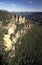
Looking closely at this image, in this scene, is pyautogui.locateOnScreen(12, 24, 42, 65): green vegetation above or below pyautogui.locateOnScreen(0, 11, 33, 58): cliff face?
below

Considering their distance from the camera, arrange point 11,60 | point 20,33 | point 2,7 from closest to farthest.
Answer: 1. point 11,60
2. point 20,33
3. point 2,7

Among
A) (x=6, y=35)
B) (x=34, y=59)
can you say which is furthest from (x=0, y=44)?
(x=34, y=59)

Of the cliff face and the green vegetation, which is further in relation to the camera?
the cliff face

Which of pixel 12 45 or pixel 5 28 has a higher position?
pixel 5 28

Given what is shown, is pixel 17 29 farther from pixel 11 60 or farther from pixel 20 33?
pixel 11 60

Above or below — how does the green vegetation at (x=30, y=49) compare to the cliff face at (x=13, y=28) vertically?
below

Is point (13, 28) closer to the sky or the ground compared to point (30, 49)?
closer to the sky

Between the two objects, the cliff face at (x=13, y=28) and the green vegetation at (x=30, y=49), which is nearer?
the green vegetation at (x=30, y=49)

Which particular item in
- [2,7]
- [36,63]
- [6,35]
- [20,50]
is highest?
[2,7]

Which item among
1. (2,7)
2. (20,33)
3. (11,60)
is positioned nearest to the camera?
(11,60)

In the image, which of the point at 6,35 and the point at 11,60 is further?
the point at 6,35
